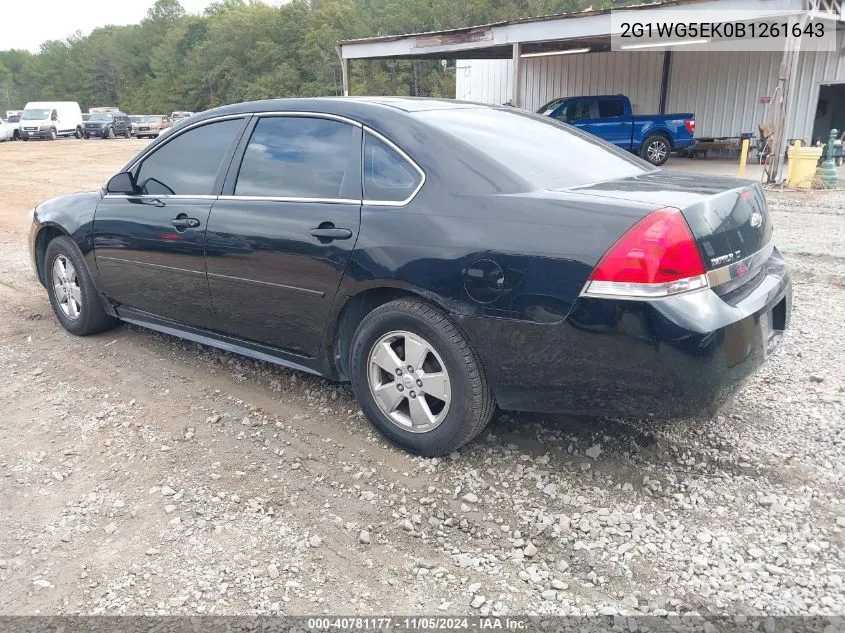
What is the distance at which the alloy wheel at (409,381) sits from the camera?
297cm

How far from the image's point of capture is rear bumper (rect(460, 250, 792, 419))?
2457 mm

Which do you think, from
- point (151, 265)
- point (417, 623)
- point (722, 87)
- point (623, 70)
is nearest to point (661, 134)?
point (722, 87)

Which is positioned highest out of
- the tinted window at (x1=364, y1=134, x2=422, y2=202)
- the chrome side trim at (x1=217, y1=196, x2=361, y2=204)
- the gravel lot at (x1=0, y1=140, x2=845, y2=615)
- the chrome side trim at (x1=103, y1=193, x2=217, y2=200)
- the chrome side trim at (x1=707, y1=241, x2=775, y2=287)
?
the tinted window at (x1=364, y1=134, x2=422, y2=202)

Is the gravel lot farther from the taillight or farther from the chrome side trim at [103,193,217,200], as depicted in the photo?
the chrome side trim at [103,193,217,200]

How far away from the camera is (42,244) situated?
5.09 metres

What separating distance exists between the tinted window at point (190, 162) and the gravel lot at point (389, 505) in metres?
1.17

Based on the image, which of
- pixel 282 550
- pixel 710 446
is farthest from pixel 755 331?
pixel 282 550

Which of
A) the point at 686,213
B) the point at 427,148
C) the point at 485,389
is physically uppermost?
the point at 427,148

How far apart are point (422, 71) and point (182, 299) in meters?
52.4

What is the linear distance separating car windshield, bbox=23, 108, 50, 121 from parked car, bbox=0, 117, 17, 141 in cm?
105

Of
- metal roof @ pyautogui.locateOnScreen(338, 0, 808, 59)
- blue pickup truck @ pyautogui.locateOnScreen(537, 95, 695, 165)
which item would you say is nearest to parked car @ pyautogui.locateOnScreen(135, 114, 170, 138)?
metal roof @ pyautogui.locateOnScreen(338, 0, 808, 59)

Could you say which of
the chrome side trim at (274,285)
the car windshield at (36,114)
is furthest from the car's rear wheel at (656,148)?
the car windshield at (36,114)

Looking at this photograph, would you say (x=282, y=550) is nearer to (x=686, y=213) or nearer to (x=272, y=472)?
(x=272, y=472)

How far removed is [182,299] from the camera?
396cm
